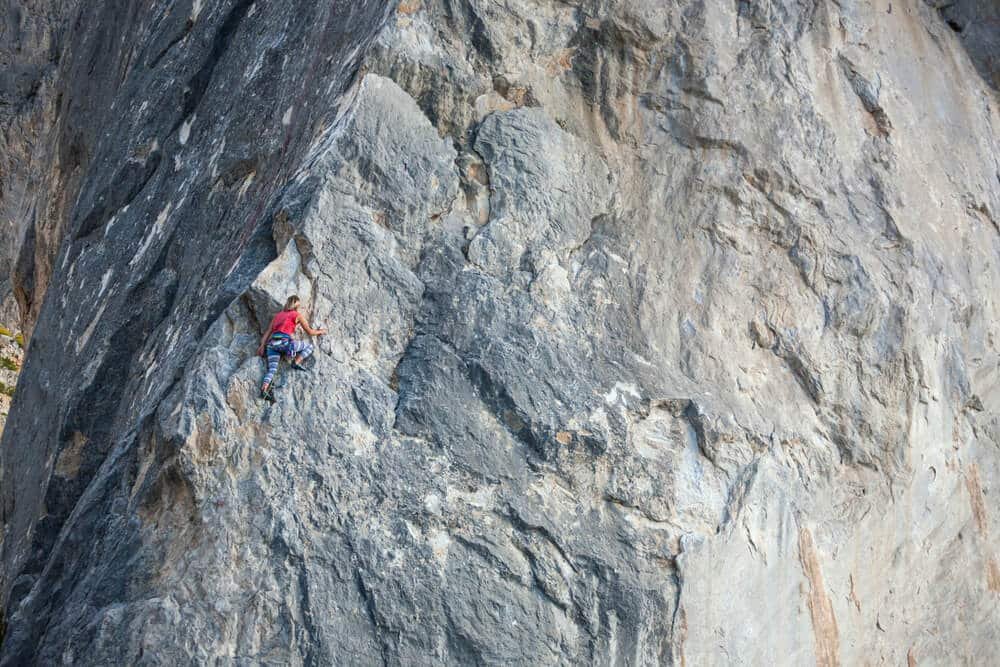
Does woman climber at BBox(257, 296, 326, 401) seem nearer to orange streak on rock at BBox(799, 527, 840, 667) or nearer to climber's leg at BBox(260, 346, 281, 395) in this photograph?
climber's leg at BBox(260, 346, 281, 395)

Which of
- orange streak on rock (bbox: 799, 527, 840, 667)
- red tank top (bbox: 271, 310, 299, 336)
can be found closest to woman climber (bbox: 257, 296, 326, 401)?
red tank top (bbox: 271, 310, 299, 336)

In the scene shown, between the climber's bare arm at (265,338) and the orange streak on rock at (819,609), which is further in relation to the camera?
the orange streak on rock at (819,609)

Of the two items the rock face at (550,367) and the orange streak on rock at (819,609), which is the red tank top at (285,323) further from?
the orange streak on rock at (819,609)

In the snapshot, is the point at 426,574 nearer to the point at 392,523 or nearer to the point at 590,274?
the point at 392,523

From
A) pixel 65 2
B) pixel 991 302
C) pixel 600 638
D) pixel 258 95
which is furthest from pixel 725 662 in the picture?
pixel 65 2

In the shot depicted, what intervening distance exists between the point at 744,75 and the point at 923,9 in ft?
9.20

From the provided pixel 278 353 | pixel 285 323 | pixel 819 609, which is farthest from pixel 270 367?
pixel 819 609

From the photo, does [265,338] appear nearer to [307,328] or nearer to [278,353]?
[278,353]

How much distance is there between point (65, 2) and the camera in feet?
65.4

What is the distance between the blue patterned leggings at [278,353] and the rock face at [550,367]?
99 mm

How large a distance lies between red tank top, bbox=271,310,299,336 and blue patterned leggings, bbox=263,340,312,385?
8cm

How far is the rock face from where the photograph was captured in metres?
6.07

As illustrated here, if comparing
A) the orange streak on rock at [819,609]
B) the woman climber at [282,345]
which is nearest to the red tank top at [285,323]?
the woman climber at [282,345]

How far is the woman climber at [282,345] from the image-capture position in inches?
243
